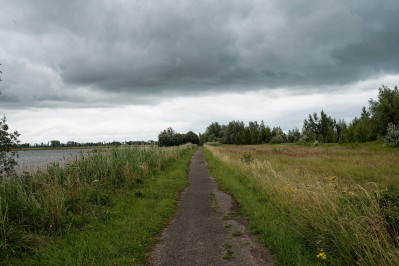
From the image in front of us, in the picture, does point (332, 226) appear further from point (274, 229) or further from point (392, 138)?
point (392, 138)

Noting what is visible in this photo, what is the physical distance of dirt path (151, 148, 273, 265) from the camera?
4.71 metres

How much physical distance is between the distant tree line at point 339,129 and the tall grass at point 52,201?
37.5 meters

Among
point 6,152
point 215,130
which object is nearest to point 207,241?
point 6,152

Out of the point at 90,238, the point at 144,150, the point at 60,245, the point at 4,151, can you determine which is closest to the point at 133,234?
the point at 90,238

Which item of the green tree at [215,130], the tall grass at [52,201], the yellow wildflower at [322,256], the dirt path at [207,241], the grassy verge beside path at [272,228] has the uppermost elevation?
the green tree at [215,130]

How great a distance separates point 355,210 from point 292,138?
114 m

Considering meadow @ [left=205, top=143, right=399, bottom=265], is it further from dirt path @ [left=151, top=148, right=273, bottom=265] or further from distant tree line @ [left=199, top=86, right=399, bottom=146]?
distant tree line @ [left=199, top=86, right=399, bottom=146]

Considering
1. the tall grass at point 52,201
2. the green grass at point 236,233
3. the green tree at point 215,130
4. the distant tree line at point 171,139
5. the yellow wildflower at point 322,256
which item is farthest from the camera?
the green tree at point 215,130

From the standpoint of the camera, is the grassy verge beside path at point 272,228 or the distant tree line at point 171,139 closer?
the grassy verge beside path at point 272,228

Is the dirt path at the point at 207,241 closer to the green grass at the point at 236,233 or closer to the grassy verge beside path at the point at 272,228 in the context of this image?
the green grass at the point at 236,233

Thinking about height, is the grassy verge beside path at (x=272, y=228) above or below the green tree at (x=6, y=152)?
below

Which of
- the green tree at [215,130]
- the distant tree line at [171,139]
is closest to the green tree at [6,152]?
the distant tree line at [171,139]

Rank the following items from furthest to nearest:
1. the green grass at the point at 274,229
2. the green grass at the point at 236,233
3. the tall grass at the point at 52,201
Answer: the green grass at the point at 236,233 → the tall grass at the point at 52,201 → the green grass at the point at 274,229

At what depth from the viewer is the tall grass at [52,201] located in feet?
17.1
